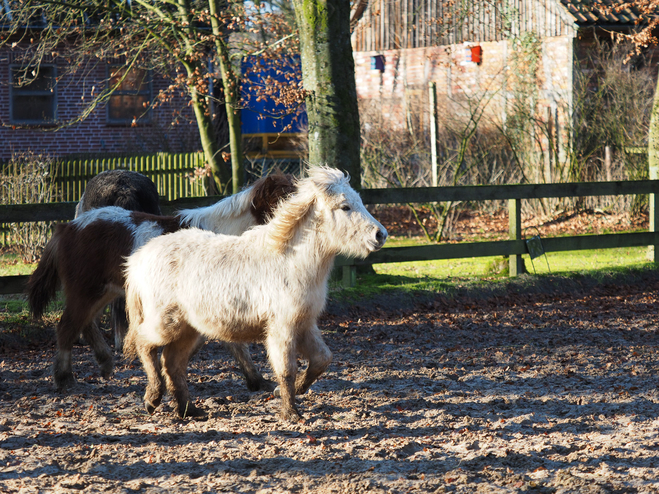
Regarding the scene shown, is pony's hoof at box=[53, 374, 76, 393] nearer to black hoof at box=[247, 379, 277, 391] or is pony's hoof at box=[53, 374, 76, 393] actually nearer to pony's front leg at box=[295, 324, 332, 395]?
black hoof at box=[247, 379, 277, 391]

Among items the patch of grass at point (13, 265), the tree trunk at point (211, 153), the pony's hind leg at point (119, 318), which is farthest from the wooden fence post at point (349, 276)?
the tree trunk at point (211, 153)

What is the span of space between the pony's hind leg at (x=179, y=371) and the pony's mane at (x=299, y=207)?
33.3 inches

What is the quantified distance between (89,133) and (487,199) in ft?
47.7

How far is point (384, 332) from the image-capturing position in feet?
24.3

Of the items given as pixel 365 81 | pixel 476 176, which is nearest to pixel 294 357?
pixel 476 176

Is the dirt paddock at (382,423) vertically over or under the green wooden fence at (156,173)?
under

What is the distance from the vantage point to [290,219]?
4.52 meters

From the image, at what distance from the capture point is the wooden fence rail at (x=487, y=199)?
8734mm

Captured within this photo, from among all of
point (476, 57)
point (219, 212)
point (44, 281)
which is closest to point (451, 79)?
point (476, 57)

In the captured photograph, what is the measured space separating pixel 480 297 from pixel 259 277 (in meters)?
4.98

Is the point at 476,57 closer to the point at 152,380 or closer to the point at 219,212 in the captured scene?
the point at 219,212

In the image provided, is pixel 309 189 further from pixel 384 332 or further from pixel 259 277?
pixel 384 332

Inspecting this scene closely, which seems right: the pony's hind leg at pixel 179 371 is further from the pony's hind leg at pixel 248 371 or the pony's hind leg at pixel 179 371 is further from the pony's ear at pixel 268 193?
the pony's ear at pixel 268 193

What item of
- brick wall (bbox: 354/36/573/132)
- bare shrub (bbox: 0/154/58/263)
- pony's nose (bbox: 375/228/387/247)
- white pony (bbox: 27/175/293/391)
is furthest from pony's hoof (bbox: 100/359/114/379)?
brick wall (bbox: 354/36/573/132)
